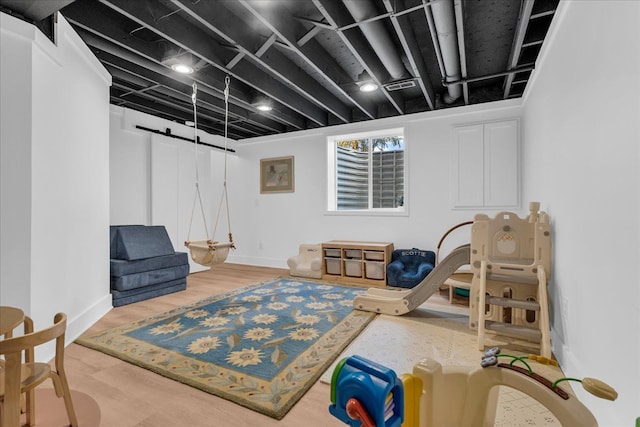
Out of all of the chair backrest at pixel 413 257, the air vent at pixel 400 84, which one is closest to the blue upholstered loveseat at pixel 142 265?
the chair backrest at pixel 413 257

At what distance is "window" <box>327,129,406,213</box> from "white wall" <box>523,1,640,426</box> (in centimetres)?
257

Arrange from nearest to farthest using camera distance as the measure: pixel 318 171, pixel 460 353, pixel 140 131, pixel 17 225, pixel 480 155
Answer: pixel 17 225
pixel 460 353
pixel 480 155
pixel 140 131
pixel 318 171

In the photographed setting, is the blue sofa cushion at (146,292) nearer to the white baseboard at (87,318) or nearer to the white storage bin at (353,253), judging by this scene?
the white baseboard at (87,318)

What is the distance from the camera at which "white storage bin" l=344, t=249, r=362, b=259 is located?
4.71m

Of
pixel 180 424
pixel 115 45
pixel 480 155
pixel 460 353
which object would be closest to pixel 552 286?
pixel 460 353

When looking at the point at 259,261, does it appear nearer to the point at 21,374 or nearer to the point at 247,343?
the point at 247,343

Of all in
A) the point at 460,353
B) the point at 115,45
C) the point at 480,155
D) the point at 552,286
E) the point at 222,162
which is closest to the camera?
the point at 460,353

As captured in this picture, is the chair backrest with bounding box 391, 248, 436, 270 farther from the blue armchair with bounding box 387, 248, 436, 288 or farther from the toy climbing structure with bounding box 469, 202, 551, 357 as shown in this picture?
the toy climbing structure with bounding box 469, 202, 551, 357

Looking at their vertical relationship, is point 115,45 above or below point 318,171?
above

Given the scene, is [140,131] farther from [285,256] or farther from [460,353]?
[460,353]

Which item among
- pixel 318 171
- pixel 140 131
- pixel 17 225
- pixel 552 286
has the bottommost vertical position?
pixel 552 286

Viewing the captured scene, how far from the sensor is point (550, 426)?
1.54m

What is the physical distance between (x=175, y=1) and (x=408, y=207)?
151 inches

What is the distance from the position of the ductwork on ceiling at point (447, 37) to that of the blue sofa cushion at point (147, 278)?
13.6 ft
